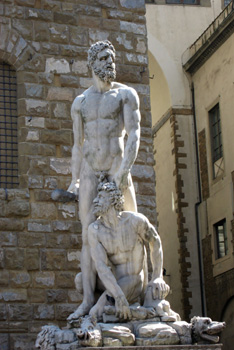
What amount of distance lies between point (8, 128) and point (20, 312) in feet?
9.57

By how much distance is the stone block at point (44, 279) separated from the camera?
12.0 metres

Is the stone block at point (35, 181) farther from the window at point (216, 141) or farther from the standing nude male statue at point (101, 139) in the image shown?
the window at point (216, 141)

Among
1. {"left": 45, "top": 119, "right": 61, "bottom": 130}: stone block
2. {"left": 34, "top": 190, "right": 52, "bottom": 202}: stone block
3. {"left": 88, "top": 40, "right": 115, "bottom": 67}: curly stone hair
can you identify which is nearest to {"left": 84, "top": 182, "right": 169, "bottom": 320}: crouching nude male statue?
{"left": 88, "top": 40, "right": 115, "bottom": 67}: curly stone hair

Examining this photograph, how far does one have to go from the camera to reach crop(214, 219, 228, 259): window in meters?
22.3

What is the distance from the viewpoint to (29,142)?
41.2 ft

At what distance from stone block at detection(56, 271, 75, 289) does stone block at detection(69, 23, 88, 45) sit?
3.80 m

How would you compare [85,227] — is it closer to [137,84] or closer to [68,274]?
[68,274]

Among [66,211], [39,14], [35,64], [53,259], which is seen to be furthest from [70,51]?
[53,259]

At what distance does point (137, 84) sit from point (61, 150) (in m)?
1.89

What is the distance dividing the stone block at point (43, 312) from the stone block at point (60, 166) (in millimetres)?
2071

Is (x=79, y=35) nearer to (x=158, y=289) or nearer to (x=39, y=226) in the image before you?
(x=39, y=226)

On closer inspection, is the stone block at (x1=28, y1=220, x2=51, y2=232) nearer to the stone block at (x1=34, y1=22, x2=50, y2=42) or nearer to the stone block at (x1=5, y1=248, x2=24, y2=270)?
the stone block at (x1=5, y1=248, x2=24, y2=270)

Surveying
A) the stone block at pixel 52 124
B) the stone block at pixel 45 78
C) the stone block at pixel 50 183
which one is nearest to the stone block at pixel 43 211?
the stone block at pixel 50 183

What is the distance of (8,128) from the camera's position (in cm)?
1273
